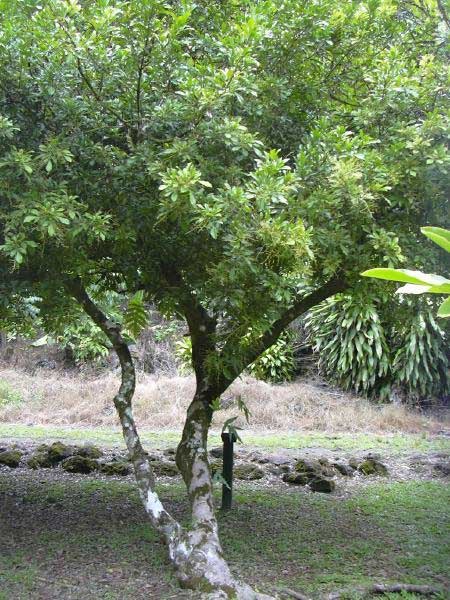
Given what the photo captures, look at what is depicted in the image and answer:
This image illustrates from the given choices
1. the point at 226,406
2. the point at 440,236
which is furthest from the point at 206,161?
the point at 226,406

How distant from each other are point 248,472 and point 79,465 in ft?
7.02

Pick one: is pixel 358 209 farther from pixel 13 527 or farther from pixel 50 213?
pixel 13 527

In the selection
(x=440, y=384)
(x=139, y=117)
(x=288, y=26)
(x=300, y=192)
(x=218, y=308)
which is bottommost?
(x=440, y=384)

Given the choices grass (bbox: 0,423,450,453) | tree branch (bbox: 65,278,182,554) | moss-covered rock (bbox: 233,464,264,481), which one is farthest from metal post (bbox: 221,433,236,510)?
grass (bbox: 0,423,450,453)

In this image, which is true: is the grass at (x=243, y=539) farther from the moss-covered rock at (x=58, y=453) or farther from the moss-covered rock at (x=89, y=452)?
the moss-covered rock at (x=89, y=452)

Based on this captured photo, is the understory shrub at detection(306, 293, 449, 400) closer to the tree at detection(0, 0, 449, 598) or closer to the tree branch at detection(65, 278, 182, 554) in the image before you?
the tree branch at detection(65, 278, 182, 554)

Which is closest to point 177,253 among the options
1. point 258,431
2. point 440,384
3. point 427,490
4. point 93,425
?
point 427,490

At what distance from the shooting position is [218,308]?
4699 millimetres

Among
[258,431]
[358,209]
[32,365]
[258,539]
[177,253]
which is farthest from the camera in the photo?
[32,365]

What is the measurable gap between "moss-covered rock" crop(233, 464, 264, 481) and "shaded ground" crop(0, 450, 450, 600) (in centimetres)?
22

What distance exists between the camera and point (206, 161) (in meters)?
4.42

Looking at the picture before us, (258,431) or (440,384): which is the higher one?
(440,384)

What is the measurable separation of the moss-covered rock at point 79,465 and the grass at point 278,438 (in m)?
1.56

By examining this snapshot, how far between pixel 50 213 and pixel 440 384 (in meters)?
10.8
